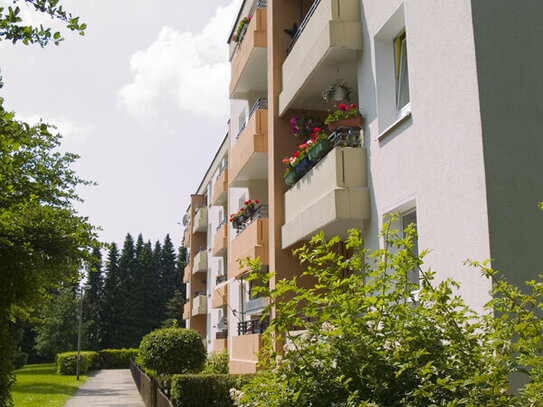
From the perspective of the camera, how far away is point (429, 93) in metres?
8.30

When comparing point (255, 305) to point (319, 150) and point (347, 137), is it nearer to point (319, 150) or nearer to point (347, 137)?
point (319, 150)

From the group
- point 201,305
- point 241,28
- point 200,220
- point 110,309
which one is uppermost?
point 241,28

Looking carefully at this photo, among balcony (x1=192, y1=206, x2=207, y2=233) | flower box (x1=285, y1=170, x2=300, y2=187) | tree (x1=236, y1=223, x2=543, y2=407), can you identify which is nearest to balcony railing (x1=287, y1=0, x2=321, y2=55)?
flower box (x1=285, y1=170, x2=300, y2=187)

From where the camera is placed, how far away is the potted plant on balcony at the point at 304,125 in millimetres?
13609

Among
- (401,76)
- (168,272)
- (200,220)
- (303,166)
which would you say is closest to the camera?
(401,76)

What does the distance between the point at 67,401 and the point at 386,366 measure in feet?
79.4

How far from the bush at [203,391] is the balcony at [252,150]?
19.0ft

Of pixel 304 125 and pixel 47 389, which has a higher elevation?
pixel 304 125

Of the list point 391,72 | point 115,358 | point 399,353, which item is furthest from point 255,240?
point 115,358

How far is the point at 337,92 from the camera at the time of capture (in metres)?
12.1

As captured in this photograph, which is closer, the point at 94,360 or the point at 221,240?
the point at 221,240

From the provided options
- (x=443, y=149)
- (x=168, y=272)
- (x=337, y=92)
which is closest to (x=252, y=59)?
(x=337, y=92)

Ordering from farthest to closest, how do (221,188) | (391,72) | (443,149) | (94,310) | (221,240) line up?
1. (94,310)
2. (221,188)
3. (221,240)
4. (391,72)
5. (443,149)

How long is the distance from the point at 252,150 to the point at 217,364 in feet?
34.1
